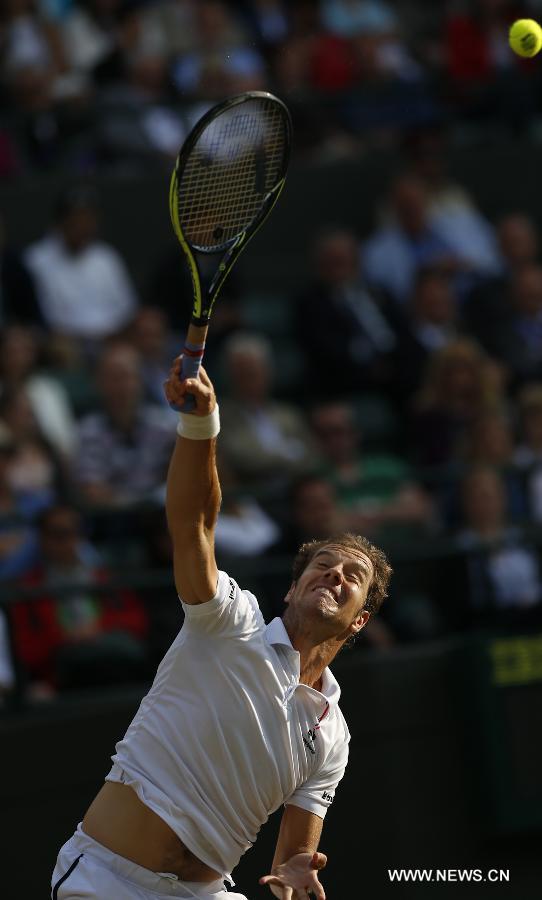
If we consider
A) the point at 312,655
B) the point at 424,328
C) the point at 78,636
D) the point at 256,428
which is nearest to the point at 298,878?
the point at 312,655

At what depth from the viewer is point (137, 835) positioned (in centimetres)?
444

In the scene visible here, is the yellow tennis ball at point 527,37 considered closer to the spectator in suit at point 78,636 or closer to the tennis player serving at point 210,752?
the tennis player serving at point 210,752

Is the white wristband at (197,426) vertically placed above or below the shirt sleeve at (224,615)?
above

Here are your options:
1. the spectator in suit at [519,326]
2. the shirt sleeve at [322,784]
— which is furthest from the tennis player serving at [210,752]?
the spectator in suit at [519,326]

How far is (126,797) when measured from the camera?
14.7 ft

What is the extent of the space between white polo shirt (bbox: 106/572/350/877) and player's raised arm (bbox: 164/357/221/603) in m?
0.12

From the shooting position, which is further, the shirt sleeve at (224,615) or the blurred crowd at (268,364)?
the blurred crowd at (268,364)

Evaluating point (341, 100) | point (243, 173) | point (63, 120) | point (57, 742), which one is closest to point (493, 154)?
point (341, 100)

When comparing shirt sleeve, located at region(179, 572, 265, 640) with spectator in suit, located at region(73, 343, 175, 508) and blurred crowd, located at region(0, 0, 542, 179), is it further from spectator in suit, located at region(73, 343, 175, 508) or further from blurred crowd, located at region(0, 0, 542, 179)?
blurred crowd, located at region(0, 0, 542, 179)

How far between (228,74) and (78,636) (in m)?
5.25

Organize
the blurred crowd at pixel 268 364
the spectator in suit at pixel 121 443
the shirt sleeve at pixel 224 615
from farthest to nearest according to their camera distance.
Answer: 1. the spectator in suit at pixel 121 443
2. the blurred crowd at pixel 268 364
3. the shirt sleeve at pixel 224 615

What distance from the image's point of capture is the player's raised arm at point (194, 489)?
406 centimetres

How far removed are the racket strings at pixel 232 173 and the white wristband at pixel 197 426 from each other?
580 mm

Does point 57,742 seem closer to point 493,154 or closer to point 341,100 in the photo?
point 341,100
